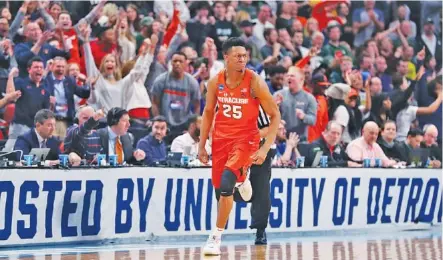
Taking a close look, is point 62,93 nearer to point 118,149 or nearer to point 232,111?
point 118,149

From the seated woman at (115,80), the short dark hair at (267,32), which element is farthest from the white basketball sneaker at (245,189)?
the short dark hair at (267,32)

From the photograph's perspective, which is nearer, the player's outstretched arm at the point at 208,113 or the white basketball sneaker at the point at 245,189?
the player's outstretched arm at the point at 208,113

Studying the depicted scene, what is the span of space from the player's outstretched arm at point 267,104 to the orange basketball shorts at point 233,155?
18 centimetres

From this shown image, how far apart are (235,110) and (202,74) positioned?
311 inches

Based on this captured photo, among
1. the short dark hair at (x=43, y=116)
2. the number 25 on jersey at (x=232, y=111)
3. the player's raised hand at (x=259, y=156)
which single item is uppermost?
the number 25 on jersey at (x=232, y=111)

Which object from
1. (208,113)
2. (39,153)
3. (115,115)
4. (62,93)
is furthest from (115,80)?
(208,113)

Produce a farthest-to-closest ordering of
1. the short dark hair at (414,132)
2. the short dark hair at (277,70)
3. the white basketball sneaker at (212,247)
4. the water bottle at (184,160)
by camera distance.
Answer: the short dark hair at (414,132) < the short dark hair at (277,70) < the water bottle at (184,160) < the white basketball sneaker at (212,247)

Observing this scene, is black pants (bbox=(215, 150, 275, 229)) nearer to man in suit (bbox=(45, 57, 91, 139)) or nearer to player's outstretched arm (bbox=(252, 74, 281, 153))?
player's outstretched arm (bbox=(252, 74, 281, 153))

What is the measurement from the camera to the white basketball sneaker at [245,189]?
1338 centimetres

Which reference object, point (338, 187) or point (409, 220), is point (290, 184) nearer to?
point (338, 187)

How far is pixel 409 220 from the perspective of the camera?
19.5 metres

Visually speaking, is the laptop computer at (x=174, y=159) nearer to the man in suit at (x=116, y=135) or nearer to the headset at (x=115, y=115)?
the man in suit at (x=116, y=135)

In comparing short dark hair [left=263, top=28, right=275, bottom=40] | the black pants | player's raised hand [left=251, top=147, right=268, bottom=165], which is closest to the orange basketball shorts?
player's raised hand [left=251, top=147, right=268, bottom=165]

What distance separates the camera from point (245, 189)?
13.4 metres
